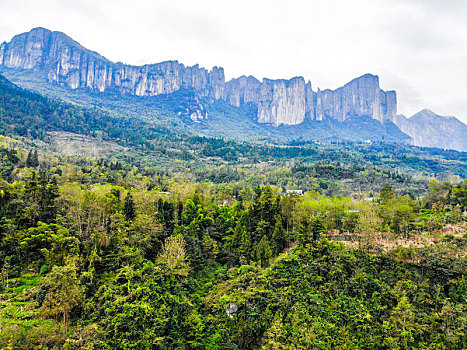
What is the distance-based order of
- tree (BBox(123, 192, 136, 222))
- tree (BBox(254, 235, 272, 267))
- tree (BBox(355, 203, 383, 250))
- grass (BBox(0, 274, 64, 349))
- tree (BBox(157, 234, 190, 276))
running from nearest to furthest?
grass (BBox(0, 274, 64, 349))
tree (BBox(157, 234, 190, 276))
tree (BBox(355, 203, 383, 250))
tree (BBox(254, 235, 272, 267))
tree (BBox(123, 192, 136, 222))

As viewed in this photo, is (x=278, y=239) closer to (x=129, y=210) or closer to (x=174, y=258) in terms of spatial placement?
(x=174, y=258)

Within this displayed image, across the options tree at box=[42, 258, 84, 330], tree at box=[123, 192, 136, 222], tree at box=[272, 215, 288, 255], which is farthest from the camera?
tree at box=[123, 192, 136, 222]

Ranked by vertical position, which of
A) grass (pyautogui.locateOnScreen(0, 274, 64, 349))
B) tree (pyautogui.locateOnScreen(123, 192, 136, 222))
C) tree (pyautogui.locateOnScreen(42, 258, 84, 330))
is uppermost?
tree (pyautogui.locateOnScreen(123, 192, 136, 222))

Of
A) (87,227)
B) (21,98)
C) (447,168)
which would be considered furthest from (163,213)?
(447,168)

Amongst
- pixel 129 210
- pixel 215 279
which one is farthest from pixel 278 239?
pixel 129 210

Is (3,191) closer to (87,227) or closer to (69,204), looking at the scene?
(69,204)

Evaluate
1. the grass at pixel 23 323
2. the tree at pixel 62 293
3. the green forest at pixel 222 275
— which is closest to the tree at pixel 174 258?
the green forest at pixel 222 275

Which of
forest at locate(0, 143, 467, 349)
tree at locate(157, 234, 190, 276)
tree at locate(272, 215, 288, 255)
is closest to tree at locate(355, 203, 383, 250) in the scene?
forest at locate(0, 143, 467, 349)

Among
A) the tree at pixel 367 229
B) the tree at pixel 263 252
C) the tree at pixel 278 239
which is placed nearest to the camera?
the tree at pixel 367 229

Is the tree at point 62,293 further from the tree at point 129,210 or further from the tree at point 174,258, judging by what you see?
the tree at point 129,210

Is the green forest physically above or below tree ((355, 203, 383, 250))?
below

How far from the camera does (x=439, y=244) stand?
1153 inches

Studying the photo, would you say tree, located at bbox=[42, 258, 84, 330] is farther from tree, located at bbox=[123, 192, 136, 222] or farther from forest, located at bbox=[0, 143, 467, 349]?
tree, located at bbox=[123, 192, 136, 222]

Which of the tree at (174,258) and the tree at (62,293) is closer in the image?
the tree at (62,293)
